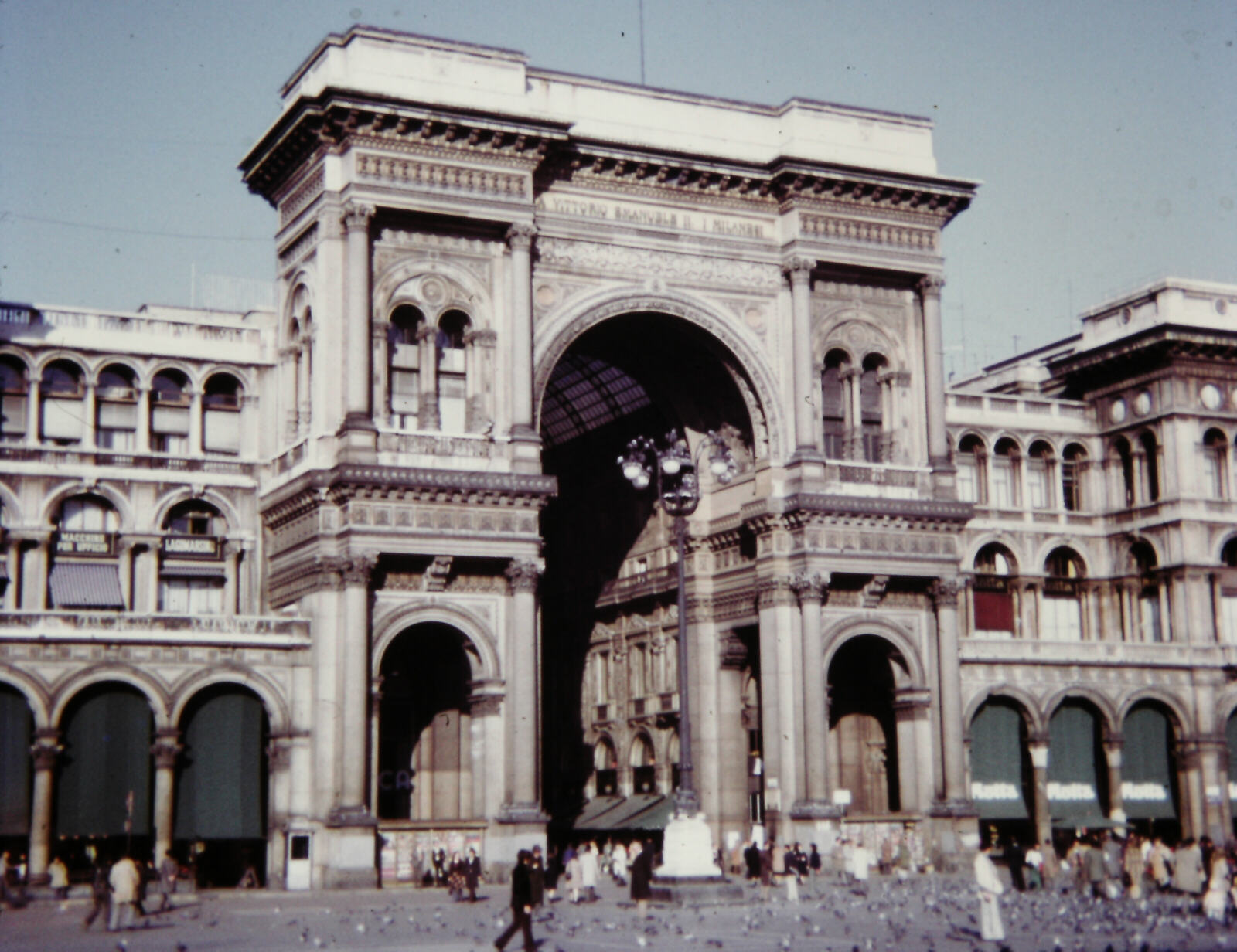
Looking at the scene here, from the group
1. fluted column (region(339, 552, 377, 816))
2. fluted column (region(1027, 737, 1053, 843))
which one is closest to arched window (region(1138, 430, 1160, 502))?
fluted column (region(1027, 737, 1053, 843))

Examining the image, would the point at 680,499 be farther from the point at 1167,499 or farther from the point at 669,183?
the point at 1167,499

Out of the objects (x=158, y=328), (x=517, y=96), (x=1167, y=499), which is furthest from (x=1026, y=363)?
(x=158, y=328)

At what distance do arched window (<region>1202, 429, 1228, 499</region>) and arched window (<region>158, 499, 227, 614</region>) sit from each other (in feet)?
117

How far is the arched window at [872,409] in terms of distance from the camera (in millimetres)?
55250

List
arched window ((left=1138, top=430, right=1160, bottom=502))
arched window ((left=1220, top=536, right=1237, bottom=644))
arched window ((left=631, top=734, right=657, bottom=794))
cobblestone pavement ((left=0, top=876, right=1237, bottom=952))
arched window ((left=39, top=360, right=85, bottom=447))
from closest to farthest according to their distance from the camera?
cobblestone pavement ((left=0, top=876, right=1237, bottom=952)) < arched window ((left=39, top=360, right=85, bottom=447)) < arched window ((left=631, top=734, right=657, bottom=794)) < arched window ((left=1220, top=536, right=1237, bottom=644)) < arched window ((left=1138, top=430, right=1160, bottom=502))

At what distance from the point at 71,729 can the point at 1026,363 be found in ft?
141

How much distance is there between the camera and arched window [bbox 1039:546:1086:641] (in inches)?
2650

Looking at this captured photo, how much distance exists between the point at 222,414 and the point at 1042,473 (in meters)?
31.2

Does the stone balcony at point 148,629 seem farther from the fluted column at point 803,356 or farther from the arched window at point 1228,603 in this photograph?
the arched window at point 1228,603

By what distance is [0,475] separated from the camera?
52.6m

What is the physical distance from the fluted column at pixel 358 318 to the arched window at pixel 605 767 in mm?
19011

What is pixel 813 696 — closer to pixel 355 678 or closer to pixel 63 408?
pixel 355 678

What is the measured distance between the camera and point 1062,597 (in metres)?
67.9

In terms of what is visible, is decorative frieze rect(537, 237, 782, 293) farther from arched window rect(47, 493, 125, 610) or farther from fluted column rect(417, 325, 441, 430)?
arched window rect(47, 493, 125, 610)
